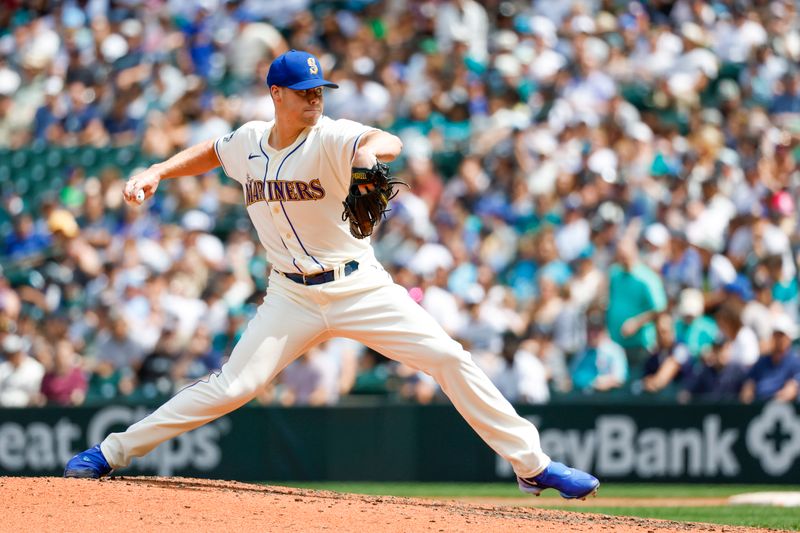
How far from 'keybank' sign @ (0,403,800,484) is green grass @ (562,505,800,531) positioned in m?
1.71

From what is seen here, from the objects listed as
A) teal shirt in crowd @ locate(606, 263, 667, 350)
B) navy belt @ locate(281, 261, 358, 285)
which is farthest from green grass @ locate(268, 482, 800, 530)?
navy belt @ locate(281, 261, 358, 285)

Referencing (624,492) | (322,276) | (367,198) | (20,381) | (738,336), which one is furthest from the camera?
(20,381)

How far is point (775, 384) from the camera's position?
36.3 feet

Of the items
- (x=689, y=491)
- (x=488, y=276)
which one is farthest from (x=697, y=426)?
(x=488, y=276)

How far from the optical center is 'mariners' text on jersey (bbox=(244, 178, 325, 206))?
6.21m

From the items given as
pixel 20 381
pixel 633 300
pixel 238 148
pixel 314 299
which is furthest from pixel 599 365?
pixel 238 148

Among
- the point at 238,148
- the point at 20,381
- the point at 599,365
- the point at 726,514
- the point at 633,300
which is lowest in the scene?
the point at 726,514

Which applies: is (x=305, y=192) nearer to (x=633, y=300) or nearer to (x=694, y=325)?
(x=633, y=300)

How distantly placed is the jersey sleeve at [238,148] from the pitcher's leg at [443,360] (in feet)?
2.94

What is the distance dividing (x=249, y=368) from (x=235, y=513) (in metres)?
0.76

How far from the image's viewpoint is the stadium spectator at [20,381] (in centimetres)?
1203

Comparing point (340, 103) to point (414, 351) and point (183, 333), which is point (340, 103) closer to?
point (183, 333)

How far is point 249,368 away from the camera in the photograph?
20.8 ft

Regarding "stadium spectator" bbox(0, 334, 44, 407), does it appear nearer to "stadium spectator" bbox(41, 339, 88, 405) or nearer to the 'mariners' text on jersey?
"stadium spectator" bbox(41, 339, 88, 405)
